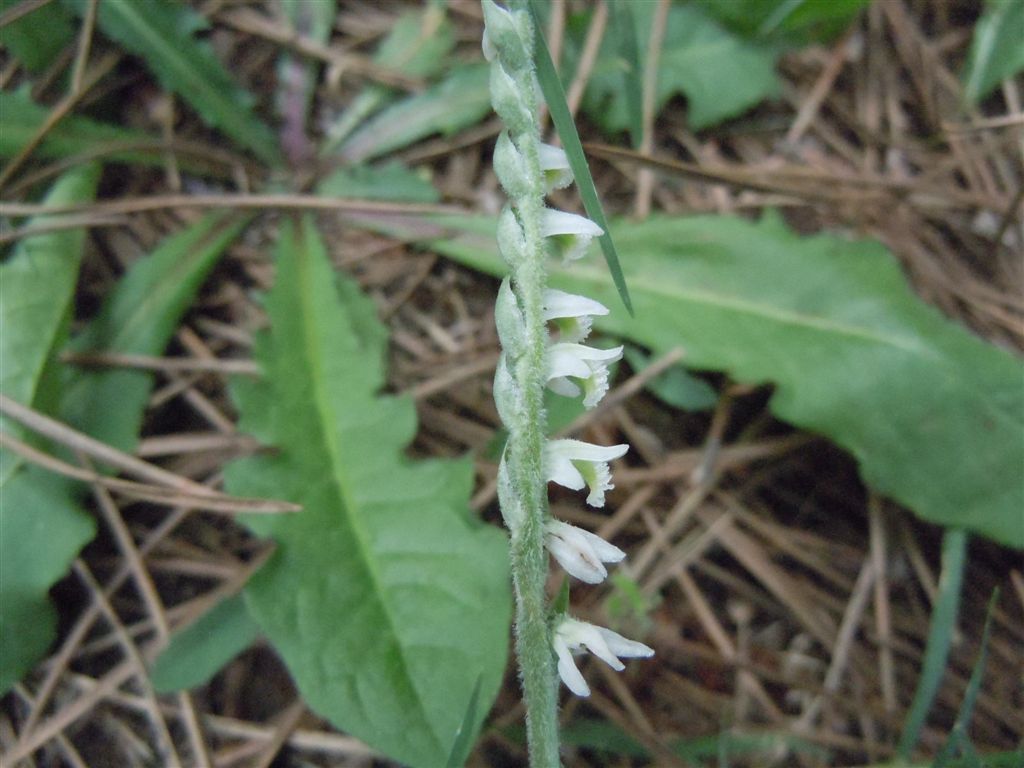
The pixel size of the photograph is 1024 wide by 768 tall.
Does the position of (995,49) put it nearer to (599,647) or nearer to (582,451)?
(582,451)

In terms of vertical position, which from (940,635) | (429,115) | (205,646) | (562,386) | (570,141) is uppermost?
(429,115)

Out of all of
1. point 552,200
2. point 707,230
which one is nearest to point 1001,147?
point 707,230

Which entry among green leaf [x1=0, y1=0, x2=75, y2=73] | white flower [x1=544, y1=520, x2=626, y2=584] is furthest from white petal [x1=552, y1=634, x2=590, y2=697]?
green leaf [x1=0, y1=0, x2=75, y2=73]

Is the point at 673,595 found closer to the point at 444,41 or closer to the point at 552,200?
the point at 552,200

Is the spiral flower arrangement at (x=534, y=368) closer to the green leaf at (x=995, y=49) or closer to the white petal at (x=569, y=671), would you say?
the white petal at (x=569, y=671)

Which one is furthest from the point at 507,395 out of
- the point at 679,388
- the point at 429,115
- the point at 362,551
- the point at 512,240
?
the point at 429,115

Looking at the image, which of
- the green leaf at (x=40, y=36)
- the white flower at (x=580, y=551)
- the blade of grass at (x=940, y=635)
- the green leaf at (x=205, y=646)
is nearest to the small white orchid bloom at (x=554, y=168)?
the white flower at (x=580, y=551)
